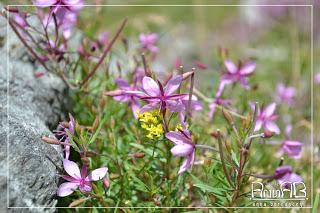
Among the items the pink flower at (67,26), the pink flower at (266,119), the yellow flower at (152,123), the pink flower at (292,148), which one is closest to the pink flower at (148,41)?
the pink flower at (67,26)

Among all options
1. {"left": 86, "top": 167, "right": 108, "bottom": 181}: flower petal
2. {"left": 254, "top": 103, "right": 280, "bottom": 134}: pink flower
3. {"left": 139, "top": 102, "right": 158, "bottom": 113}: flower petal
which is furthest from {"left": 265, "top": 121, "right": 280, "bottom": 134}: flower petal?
Result: {"left": 86, "top": 167, "right": 108, "bottom": 181}: flower petal

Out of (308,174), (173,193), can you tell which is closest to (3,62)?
(173,193)

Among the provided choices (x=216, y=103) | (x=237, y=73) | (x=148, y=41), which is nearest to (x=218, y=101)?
(x=216, y=103)

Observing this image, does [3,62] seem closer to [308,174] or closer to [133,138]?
[133,138]

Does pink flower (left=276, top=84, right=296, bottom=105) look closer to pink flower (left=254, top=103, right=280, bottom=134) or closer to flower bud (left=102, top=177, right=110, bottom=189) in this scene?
pink flower (left=254, top=103, right=280, bottom=134)

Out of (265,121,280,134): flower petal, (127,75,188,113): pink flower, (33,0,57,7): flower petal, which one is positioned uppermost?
(33,0,57,7): flower petal
